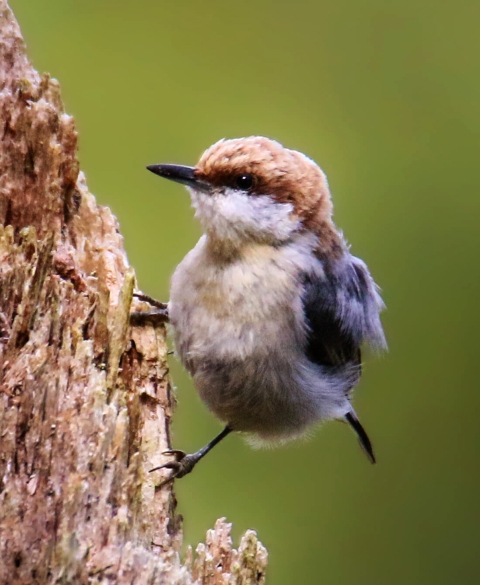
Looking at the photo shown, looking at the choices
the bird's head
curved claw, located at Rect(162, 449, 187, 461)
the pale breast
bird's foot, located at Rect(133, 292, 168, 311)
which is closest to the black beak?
the bird's head

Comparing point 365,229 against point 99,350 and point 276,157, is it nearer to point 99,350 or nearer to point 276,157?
point 276,157

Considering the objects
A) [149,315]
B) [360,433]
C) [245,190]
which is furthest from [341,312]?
[360,433]

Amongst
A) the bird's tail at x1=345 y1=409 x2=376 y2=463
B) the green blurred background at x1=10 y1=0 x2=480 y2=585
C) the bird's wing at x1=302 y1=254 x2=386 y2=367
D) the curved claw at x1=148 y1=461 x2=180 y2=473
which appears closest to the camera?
the curved claw at x1=148 y1=461 x2=180 y2=473

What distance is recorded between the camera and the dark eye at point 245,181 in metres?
2.33

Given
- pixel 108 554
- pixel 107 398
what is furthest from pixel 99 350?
pixel 108 554

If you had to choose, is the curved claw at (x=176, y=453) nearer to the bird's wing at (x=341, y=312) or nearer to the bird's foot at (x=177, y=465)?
the bird's foot at (x=177, y=465)

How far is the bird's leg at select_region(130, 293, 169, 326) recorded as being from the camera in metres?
2.36

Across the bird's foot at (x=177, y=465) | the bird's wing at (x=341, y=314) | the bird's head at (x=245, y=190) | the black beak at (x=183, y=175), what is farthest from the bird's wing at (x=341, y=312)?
the bird's foot at (x=177, y=465)

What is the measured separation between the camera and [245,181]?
2.33m

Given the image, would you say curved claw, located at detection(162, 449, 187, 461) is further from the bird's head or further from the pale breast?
the bird's head

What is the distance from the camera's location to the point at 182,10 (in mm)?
4184

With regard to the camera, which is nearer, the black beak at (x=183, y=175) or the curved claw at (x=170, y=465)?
the curved claw at (x=170, y=465)

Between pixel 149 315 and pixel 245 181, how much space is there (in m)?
0.50

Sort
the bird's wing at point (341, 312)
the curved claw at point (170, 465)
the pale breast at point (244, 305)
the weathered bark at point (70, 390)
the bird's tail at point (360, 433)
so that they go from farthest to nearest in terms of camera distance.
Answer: the bird's tail at point (360, 433), the bird's wing at point (341, 312), the pale breast at point (244, 305), the curved claw at point (170, 465), the weathered bark at point (70, 390)
